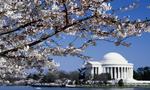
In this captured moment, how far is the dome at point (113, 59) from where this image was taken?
549 feet

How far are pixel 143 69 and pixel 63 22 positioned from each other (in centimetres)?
17991

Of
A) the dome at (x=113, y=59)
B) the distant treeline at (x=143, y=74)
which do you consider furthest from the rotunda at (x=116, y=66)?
the distant treeline at (x=143, y=74)

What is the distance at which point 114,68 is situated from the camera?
170 metres

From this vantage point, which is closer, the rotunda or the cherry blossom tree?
the cherry blossom tree

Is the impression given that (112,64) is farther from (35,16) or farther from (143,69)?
(35,16)

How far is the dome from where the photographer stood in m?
167

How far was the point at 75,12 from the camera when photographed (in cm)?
805

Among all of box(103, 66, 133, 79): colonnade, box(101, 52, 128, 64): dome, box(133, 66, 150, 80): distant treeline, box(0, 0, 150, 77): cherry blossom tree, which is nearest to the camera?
box(0, 0, 150, 77): cherry blossom tree

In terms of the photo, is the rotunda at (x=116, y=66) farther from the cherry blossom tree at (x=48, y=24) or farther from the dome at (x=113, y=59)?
the cherry blossom tree at (x=48, y=24)

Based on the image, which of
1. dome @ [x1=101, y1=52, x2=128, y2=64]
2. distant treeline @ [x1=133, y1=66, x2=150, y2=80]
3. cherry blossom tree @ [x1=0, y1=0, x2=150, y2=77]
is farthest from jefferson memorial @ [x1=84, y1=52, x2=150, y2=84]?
cherry blossom tree @ [x1=0, y1=0, x2=150, y2=77]

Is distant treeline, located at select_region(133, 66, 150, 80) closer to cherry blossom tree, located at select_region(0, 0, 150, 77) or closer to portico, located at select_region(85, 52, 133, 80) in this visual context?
portico, located at select_region(85, 52, 133, 80)

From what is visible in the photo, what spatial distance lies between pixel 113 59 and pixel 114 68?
167 inches

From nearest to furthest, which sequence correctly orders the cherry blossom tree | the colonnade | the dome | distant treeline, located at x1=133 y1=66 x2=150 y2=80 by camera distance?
1. the cherry blossom tree
2. the dome
3. the colonnade
4. distant treeline, located at x1=133 y1=66 x2=150 y2=80

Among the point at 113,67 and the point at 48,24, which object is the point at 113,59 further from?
the point at 48,24
